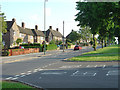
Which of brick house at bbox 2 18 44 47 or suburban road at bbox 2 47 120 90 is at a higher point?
brick house at bbox 2 18 44 47

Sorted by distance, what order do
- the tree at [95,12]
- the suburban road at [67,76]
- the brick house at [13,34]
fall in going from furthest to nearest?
the brick house at [13,34]
the tree at [95,12]
the suburban road at [67,76]

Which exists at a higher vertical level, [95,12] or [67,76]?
[95,12]

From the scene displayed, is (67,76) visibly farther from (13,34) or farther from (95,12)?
(13,34)

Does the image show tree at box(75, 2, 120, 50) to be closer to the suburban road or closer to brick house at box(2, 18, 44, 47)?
the suburban road

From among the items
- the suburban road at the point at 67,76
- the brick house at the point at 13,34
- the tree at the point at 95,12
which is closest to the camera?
the suburban road at the point at 67,76

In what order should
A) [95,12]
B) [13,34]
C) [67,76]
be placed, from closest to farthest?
[67,76] < [95,12] < [13,34]

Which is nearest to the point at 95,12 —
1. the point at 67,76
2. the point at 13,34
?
the point at 67,76

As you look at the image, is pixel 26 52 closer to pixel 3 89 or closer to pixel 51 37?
pixel 3 89

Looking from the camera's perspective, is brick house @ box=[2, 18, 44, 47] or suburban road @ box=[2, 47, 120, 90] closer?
suburban road @ box=[2, 47, 120, 90]

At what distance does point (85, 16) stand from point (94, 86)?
11129 millimetres

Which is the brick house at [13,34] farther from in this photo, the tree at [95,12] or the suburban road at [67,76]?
the suburban road at [67,76]

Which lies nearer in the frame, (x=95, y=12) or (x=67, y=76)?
(x=67, y=76)

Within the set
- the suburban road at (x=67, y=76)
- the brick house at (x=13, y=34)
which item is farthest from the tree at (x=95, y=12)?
the brick house at (x=13, y=34)

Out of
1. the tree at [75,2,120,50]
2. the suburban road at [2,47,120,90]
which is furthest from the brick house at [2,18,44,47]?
the suburban road at [2,47,120,90]
